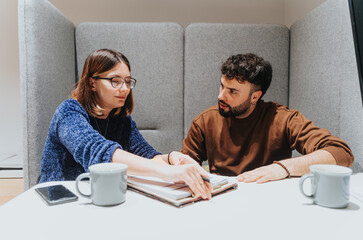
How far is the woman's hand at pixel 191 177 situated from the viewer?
68 centimetres

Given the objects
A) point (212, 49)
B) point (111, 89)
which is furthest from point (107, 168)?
point (212, 49)

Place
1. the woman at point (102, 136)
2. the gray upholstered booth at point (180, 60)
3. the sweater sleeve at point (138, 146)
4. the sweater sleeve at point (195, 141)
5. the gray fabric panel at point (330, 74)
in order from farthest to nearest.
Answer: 1. the gray upholstered booth at point (180, 60)
2. the sweater sleeve at point (195, 141)
3. the sweater sleeve at point (138, 146)
4. the gray fabric panel at point (330, 74)
5. the woman at point (102, 136)

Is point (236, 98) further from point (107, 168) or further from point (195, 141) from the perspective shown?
point (107, 168)

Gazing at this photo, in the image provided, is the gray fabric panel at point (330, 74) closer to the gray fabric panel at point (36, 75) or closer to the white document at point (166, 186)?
the white document at point (166, 186)

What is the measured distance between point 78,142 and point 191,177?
39 cm

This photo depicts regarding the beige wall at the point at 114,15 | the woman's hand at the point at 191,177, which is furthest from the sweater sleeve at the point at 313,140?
the beige wall at the point at 114,15

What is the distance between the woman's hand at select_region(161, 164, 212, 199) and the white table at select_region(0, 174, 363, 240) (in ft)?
0.11

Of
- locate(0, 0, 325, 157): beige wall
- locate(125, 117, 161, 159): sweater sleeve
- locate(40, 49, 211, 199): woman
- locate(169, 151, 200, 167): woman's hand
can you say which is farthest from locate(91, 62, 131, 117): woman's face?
locate(0, 0, 325, 157): beige wall

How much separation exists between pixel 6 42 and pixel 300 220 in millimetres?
2418

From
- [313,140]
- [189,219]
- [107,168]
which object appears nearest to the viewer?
[189,219]

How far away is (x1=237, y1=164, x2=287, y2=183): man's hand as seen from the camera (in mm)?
828

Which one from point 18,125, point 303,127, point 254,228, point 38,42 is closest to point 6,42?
point 18,125

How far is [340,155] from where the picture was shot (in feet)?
3.10

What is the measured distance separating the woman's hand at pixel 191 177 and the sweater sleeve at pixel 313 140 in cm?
52
